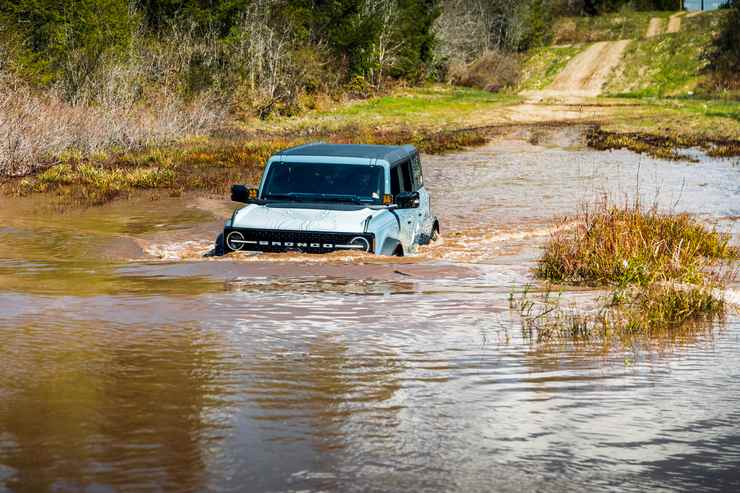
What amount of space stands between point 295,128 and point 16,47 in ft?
37.5

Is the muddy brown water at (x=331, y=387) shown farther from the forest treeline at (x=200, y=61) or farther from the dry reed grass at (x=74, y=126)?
the forest treeline at (x=200, y=61)

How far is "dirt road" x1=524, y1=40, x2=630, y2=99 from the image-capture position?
2634 inches

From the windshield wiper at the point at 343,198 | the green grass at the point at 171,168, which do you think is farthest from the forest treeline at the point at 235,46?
the windshield wiper at the point at 343,198

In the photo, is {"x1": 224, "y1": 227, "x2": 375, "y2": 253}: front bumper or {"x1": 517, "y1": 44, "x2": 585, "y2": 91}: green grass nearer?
{"x1": 224, "y1": 227, "x2": 375, "y2": 253}: front bumper

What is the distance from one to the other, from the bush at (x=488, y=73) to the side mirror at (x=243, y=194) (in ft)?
181

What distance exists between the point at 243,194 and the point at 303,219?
97cm

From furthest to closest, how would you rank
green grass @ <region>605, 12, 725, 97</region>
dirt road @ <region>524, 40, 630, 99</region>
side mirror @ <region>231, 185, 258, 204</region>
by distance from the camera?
dirt road @ <region>524, 40, 630, 99</region> → green grass @ <region>605, 12, 725, 97</region> → side mirror @ <region>231, 185, 258, 204</region>

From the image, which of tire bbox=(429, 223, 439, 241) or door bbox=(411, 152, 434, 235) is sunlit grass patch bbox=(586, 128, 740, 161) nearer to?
tire bbox=(429, 223, 439, 241)

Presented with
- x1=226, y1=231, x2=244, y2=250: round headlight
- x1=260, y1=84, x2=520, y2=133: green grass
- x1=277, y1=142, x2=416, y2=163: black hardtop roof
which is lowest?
x1=226, y1=231, x2=244, y2=250: round headlight

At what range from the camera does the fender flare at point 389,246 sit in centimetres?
1218

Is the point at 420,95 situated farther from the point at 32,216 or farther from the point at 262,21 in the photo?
the point at 32,216

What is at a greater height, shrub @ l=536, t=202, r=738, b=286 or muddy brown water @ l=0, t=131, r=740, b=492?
shrub @ l=536, t=202, r=738, b=286

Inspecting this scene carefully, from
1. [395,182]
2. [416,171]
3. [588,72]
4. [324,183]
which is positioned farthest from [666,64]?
[324,183]

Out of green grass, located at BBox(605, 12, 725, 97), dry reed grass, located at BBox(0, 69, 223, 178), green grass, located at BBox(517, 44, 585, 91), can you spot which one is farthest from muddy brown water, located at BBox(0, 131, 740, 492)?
green grass, located at BBox(517, 44, 585, 91)
